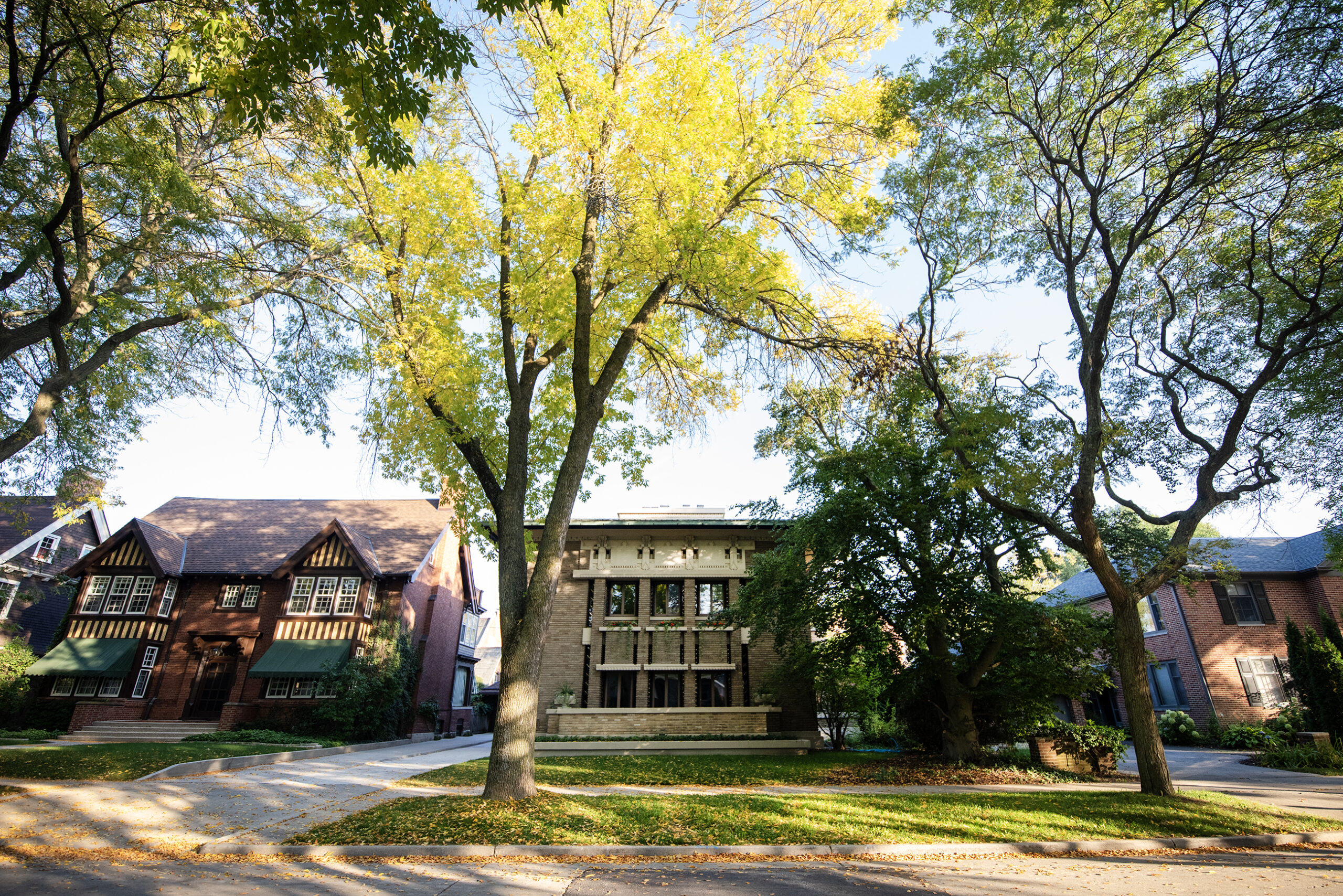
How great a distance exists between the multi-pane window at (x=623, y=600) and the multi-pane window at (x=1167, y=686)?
20.5 m

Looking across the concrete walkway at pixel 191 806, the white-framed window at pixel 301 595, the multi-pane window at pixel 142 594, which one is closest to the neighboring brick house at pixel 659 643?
the concrete walkway at pixel 191 806

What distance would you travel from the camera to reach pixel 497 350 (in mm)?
12914

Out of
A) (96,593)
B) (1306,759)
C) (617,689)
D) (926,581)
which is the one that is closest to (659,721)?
(617,689)

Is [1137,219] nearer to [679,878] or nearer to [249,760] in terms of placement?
[679,878]

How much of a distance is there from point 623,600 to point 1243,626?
2391 cm

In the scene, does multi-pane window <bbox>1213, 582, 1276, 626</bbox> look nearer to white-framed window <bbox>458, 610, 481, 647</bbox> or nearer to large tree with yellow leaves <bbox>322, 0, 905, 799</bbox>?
large tree with yellow leaves <bbox>322, 0, 905, 799</bbox>

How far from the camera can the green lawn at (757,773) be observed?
487 inches

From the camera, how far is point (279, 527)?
2766 centimetres

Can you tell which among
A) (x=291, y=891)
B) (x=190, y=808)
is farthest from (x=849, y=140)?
(x=190, y=808)

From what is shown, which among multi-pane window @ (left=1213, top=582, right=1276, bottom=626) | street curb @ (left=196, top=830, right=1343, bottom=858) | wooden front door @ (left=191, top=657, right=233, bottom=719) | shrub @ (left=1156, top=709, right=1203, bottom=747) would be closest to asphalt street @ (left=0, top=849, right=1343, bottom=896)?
street curb @ (left=196, top=830, right=1343, bottom=858)

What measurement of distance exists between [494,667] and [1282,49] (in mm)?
73169

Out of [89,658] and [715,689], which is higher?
[89,658]

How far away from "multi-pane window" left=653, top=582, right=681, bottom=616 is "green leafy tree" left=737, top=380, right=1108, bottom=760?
9574 mm

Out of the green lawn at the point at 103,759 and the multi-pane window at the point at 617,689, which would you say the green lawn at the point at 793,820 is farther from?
the multi-pane window at the point at 617,689
